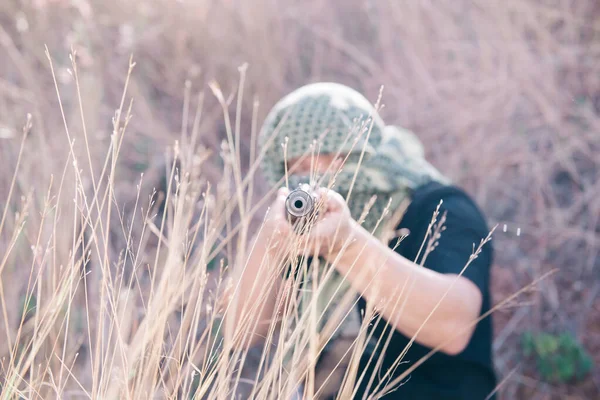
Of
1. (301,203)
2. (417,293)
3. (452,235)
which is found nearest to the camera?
(301,203)

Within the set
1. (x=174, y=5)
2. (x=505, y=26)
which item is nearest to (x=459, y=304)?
(x=505, y=26)

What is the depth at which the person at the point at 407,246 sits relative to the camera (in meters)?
Result: 1.26

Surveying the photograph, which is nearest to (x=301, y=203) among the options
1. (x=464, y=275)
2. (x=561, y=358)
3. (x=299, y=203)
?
(x=299, y=203)

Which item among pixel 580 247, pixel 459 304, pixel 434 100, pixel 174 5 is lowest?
pixel 580 247

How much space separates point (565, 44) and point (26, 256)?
2.33 meters

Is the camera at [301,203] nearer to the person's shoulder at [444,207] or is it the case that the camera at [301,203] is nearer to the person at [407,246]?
the person at [407,246]

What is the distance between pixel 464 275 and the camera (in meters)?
1.32

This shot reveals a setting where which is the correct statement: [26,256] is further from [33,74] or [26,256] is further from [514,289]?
[514,289]

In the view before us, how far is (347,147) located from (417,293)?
37cm

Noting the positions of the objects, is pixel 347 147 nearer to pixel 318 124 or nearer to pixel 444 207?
pixel 318 124

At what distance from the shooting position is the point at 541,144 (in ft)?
8.61

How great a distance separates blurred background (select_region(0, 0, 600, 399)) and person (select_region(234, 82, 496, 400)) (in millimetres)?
1004

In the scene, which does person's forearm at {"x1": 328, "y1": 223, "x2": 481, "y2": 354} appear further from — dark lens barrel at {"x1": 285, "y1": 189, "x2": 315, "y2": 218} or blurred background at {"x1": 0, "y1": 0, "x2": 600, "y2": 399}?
blurred background at {"x1": 0, "y1": 0, "x2": 600, "y2": 399}

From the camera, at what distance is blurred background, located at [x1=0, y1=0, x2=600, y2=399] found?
245cm
